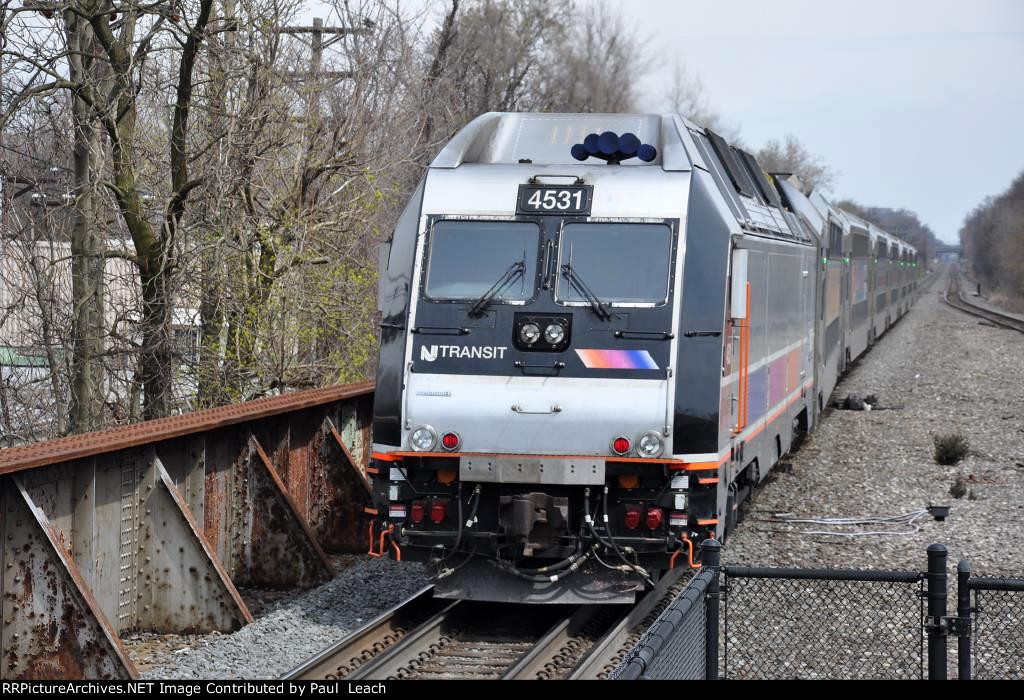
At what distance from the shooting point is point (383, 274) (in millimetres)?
9219

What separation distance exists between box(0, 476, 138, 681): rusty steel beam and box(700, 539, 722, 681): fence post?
11.1ft

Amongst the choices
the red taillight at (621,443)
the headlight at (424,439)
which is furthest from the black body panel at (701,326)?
the headlight at (424,439)

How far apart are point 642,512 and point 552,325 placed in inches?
56.9

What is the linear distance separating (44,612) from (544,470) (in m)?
3.22

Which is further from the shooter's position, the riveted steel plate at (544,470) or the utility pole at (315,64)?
the utility pole at (315,64)

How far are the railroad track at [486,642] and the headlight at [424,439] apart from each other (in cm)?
114

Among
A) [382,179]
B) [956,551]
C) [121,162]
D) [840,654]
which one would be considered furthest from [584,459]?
[382,179]

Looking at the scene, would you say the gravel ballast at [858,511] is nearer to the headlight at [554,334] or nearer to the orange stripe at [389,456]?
the orange stripe at [389,456]

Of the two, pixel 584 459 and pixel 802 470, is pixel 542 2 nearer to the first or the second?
pixel 802 470

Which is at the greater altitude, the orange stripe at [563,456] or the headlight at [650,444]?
the headlight at [650,444]

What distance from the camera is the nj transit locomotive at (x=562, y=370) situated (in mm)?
8320

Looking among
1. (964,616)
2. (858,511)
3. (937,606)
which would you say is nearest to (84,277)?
(858,511)

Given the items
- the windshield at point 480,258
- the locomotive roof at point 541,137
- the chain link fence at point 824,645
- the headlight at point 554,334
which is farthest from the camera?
the locomotive roof at point 541,137

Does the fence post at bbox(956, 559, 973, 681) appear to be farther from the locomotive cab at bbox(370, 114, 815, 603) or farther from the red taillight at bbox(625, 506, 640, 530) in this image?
the red taillight at bbox(625, 506, 640, 530)
